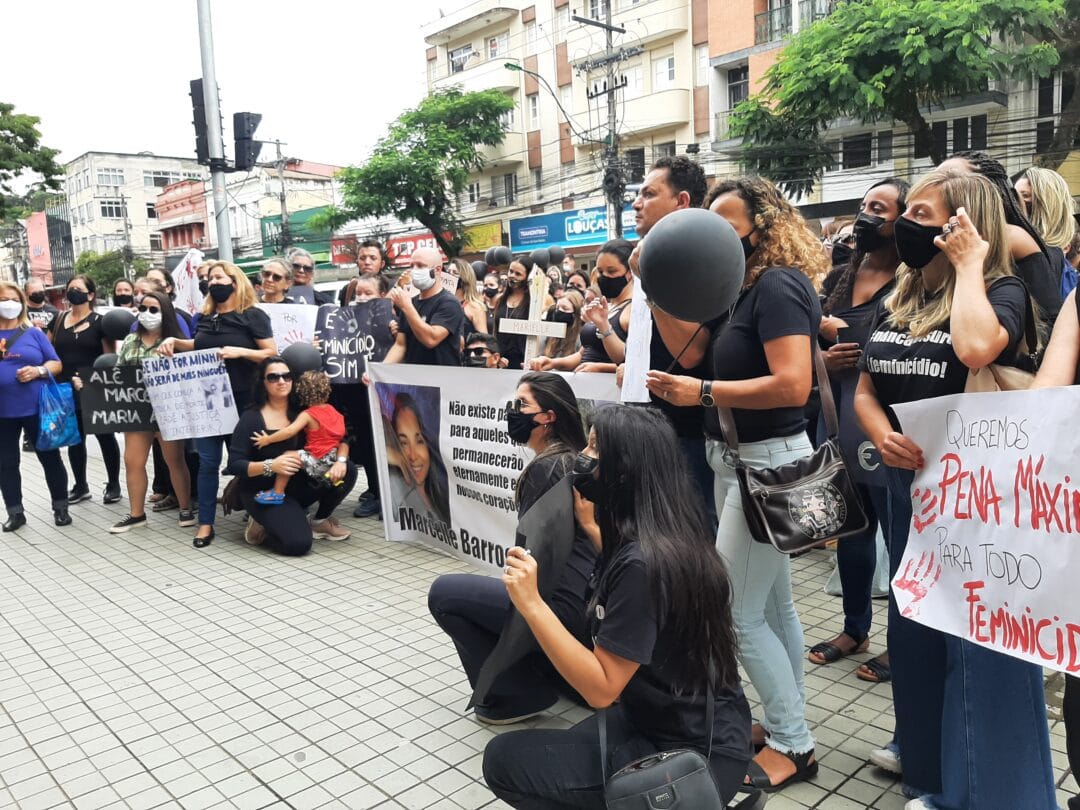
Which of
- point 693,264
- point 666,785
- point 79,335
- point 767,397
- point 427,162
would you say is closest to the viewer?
point 666,785

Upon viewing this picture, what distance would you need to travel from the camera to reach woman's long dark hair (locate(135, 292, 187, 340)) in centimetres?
642

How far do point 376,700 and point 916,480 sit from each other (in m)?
2.40

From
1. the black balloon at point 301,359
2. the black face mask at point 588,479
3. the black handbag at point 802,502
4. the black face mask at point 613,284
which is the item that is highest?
the black face mask at point 613,284

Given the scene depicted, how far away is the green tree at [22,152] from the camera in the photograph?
69.8 ft

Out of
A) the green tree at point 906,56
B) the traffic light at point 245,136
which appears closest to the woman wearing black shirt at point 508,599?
the traffic light at point 245,136

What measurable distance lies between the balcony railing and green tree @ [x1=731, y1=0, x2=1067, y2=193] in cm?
775

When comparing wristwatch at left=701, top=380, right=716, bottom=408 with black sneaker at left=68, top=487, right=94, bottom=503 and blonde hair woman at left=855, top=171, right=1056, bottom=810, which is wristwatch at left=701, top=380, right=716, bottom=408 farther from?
black sneaker at left=68, top=487, right=94, bottom=503

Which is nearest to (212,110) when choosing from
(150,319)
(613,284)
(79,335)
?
(79,335)

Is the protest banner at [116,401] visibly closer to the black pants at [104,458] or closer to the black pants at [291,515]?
the black pants at [104,458]

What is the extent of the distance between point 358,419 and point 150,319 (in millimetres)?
1743

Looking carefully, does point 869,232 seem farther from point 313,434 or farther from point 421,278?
point 313,434

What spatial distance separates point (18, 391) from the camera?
6.67 metres

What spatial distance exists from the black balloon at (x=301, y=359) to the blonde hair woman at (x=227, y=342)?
268 millimetres

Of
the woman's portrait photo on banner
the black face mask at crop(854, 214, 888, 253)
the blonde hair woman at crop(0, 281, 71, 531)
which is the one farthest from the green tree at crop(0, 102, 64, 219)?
the black face mask at crop(854, 214, 888, 253)
